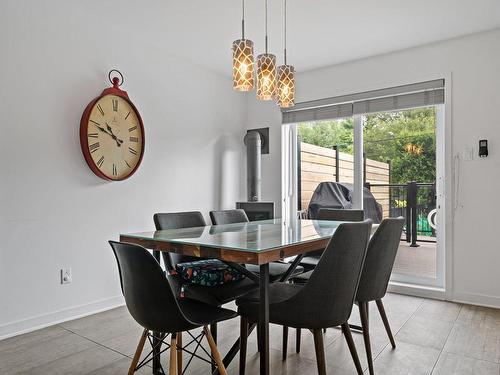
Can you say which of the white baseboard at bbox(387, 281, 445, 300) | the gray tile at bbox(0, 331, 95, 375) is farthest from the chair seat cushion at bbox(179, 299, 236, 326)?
the white baseboard at bbox(387, 281, 445, 300)

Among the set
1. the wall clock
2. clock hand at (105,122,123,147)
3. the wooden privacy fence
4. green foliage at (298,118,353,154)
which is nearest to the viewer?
the wall clock

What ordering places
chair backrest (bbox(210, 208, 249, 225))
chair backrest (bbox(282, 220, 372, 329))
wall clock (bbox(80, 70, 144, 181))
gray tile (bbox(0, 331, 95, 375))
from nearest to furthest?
chair backrest (bbox(282, 220, 372, 329)) < gray tile (bbox(0, 331, 95, 375)) < chair backrest (bbox(210, 208, 249, 225)) < wall clock (bbox(80, 70, 144, 181))

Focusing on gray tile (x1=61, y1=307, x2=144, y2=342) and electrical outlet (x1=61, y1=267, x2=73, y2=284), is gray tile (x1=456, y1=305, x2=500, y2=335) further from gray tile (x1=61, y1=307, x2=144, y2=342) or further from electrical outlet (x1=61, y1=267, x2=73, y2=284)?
electrical outlet (x1=61, y1=267, x2=73, y2=284)

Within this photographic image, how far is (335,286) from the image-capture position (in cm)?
161

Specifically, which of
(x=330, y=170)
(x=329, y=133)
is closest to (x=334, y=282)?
(x=330, y=170)

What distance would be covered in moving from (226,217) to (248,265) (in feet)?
1.58

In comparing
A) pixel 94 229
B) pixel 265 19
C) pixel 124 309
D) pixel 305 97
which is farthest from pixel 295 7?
pixel 124 309

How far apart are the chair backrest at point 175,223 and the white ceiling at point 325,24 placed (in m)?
1.61

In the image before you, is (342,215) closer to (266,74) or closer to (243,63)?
(266,74)

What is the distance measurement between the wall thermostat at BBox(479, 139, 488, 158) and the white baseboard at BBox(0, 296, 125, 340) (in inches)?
137

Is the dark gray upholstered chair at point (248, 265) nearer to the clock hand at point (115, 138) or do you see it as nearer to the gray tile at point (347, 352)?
the gray tile at point (347, 352)

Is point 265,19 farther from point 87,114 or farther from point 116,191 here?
point 116,191

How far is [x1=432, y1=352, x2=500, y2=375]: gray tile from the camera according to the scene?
2.08 meters

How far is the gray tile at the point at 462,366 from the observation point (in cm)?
208
